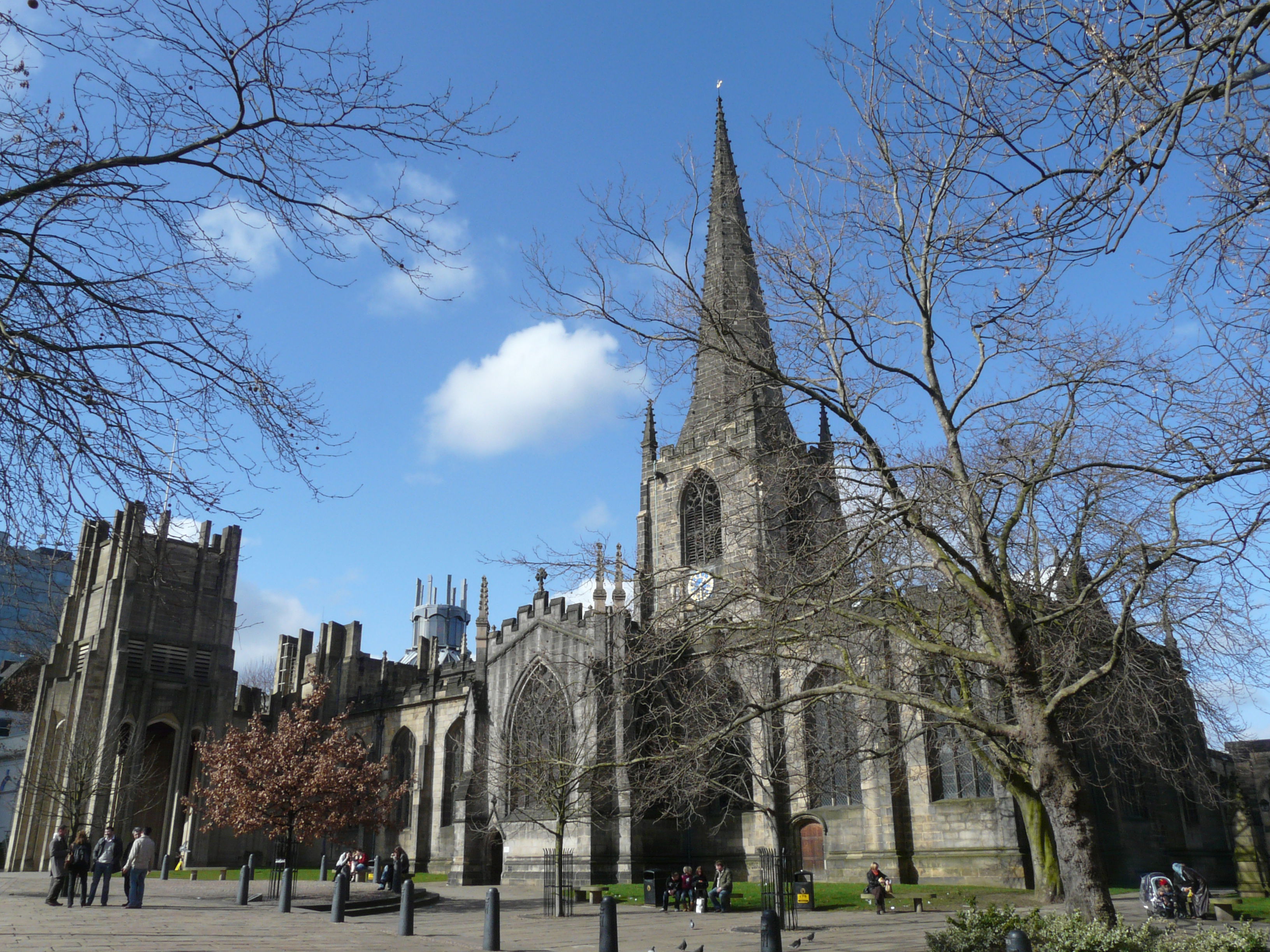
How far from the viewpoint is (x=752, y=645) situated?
12.3 meters

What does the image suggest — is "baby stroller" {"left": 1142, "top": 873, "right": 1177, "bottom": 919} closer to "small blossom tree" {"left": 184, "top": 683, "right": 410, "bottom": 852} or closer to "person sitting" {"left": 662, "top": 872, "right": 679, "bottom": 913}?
"person sitting" {"left": 662, "top": 872, "right": 679, "bottom": 913}

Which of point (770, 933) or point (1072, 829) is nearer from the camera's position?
point (1072, 829)

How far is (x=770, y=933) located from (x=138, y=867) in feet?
40.8

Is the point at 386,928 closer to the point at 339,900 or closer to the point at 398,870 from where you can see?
the point at 339,900

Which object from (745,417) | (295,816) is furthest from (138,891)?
(745,417)

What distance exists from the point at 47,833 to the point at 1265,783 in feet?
168

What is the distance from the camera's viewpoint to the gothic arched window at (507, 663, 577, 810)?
23.8 meters

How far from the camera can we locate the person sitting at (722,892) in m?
22.3

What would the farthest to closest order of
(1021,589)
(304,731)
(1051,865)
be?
(304,731) → (1051,865) → (1021,589)

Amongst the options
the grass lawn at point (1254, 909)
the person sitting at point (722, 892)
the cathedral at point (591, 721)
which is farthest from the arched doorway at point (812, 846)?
the grass lawn at point (1254, 909)

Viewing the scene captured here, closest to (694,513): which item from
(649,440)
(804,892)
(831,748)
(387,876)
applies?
(649,440)

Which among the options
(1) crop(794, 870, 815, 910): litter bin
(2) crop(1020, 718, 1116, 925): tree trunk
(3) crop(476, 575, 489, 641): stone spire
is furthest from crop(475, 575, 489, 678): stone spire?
(2) crop(1020, 718, 1116, 925): tree trunk

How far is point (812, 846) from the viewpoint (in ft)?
102

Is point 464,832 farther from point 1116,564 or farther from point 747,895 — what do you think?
point 1116,564
